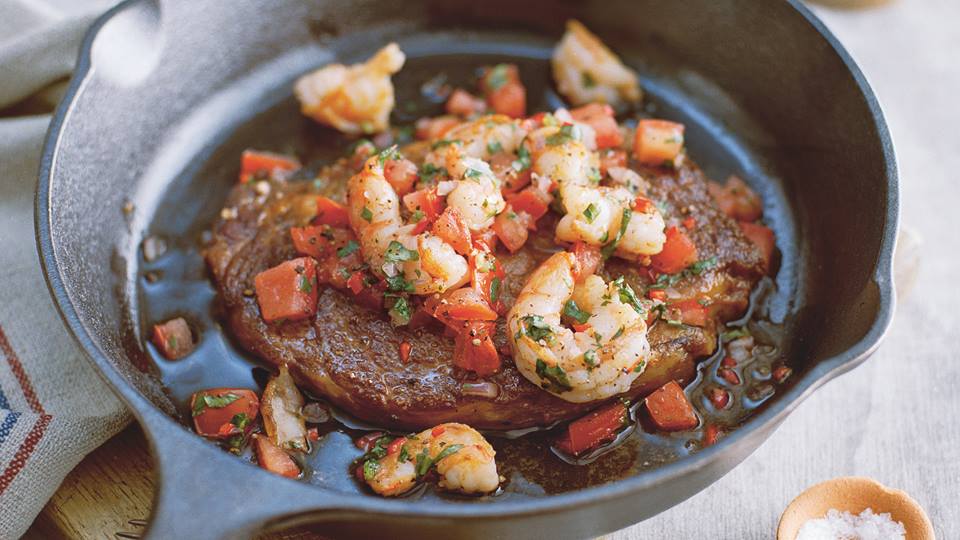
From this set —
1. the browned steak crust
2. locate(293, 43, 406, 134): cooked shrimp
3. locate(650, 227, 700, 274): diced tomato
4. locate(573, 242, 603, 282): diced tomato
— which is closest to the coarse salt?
the browned steak crust

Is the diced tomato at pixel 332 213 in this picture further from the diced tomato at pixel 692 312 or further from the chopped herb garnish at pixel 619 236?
the diced tomato at pixel 692 312

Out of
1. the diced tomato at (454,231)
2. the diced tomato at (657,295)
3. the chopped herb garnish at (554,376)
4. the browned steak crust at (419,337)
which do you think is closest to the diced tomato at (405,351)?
the browned steak crust at (419,337)

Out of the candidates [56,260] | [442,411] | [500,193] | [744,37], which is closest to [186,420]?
[56,260]

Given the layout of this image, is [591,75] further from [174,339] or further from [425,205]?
[174,339]

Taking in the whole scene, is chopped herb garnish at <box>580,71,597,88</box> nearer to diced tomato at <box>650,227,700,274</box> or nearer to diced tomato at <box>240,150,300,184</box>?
diced tomato at <box>650,227,700,274</box>

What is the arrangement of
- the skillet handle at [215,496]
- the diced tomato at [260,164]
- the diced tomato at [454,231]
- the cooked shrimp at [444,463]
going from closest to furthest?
the skillet handle at [215,496] < the cooked shrimp at [444,463] < the diced tomato at [454,231] < the diced tomato at [260,164]

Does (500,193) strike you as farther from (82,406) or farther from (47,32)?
(47,32)

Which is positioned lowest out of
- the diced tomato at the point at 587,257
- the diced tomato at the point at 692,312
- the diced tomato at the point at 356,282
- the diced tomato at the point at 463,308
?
the diced tomato at the point at 356,282
